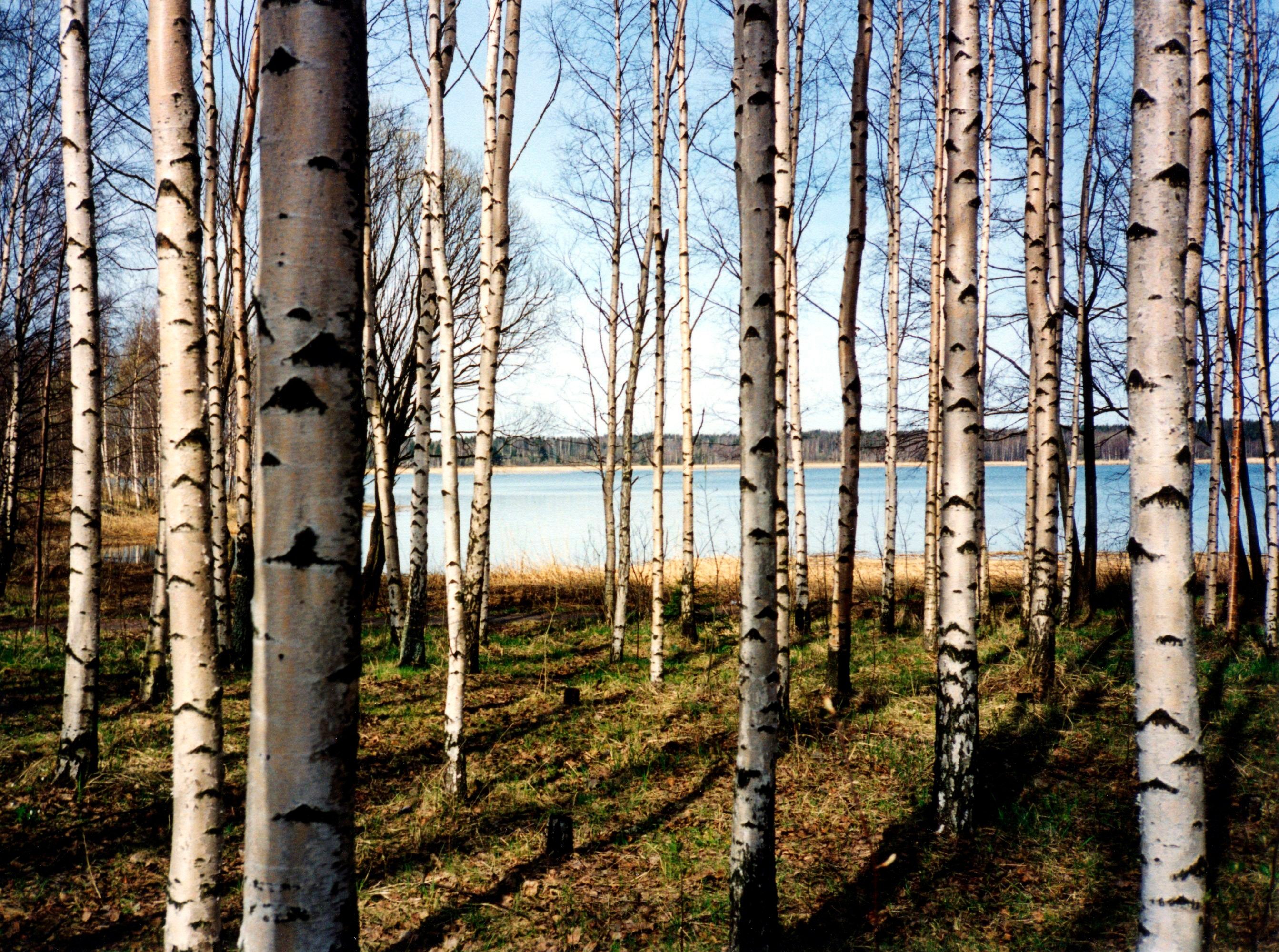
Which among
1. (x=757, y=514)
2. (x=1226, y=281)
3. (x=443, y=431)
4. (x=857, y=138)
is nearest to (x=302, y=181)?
(x=757, y=514)

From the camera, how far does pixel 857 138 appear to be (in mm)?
6422

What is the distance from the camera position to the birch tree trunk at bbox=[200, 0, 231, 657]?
6.04 meters

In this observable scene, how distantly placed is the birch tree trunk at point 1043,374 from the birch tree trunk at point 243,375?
7097 mm

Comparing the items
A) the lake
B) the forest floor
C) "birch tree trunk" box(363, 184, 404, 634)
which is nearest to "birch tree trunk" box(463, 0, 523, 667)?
the forest floor

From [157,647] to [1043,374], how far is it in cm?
823

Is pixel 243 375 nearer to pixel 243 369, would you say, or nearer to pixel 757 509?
pixel 243 369

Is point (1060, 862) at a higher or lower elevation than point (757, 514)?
lower

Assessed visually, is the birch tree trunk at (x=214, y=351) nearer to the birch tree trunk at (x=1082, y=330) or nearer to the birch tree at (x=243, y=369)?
the birch tree at (x=243, y=369)

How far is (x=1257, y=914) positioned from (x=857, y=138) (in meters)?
5.94

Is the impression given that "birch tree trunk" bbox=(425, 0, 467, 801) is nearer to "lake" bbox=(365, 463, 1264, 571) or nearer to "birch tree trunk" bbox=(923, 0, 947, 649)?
"lake" bbox=(365, 463, 1264, 571)

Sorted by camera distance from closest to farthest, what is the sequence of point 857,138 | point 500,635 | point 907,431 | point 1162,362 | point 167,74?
point 1162,362 → point 167,74 → point 857,138 → point 500,635 → point 907,431

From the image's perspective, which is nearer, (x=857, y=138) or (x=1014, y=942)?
(x=1014, y=942)

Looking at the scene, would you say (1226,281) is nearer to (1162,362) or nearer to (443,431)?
(1162,362)

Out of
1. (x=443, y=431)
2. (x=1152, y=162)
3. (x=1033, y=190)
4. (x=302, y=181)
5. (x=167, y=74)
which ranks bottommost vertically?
(x=443, y=431)
